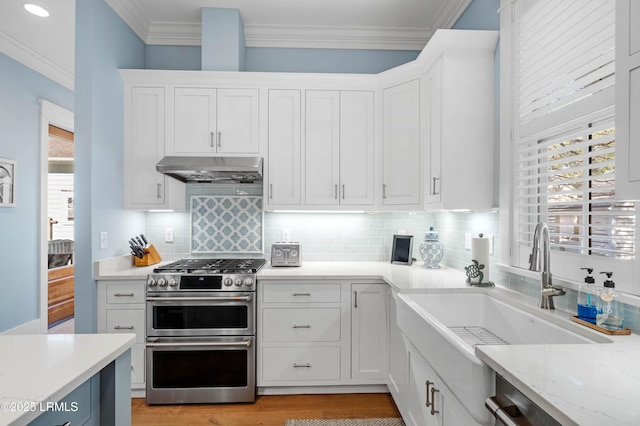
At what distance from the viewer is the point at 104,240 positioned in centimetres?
258

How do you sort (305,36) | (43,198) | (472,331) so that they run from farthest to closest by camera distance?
(43,198) < (305,36) < (472,331)

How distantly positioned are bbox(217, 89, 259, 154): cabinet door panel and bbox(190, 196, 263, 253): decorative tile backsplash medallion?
508 mm

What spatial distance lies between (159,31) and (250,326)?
9.01 feet

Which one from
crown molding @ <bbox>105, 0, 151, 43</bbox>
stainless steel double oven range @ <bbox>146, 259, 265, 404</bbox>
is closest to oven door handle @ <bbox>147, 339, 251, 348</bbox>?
stainless steel double oven range @ <bbox>146, 259, 265, 404</bbox>

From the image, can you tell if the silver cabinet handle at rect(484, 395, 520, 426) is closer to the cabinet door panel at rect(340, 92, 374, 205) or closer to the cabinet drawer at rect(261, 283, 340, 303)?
the cabinet drawer at rect(261, 283, 340, 303)

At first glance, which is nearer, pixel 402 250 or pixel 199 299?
pixel 199 299

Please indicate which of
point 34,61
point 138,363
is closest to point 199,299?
point 138,363

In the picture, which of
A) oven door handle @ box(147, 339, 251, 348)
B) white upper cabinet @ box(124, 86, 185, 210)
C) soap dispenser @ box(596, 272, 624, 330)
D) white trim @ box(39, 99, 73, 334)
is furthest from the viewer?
white trim @ box(39, 99, 73, 334)

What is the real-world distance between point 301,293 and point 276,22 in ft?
7.78

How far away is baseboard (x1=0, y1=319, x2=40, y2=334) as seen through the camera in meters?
3.54

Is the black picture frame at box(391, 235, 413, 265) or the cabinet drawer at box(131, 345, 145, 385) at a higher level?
the black picture frame at box(391, 235, 413, 265)

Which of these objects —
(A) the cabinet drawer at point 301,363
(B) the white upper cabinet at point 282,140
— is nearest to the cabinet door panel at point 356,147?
(B) the white upper cabinet at point 282,140

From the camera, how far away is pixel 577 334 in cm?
131

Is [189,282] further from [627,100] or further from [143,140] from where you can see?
[627,100]
